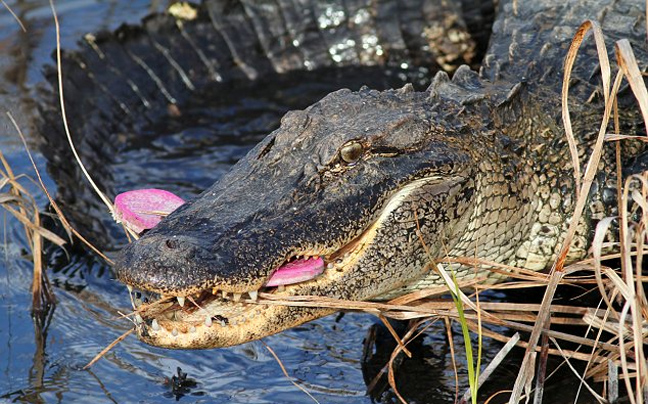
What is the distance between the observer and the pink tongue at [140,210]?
125 inches

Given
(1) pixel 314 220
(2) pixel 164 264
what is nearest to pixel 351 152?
(1) pixel 314 220

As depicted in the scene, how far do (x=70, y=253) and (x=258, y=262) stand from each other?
6.37 ft

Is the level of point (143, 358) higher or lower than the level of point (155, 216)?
lower

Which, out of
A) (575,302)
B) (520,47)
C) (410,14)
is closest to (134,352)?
(575,302)

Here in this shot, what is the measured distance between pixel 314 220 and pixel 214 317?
1.41 feet

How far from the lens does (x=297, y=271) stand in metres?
2.96

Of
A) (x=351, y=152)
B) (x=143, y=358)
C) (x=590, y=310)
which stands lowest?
(x=143, y=358)

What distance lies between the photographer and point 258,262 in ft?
9.16

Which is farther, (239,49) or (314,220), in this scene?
Answer: (239,49)

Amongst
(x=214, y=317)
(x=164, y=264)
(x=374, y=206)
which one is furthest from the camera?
(x=374, y=206)

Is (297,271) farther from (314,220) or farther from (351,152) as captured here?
(351,152)

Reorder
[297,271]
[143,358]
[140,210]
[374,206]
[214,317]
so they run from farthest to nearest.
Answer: [143,358]
[140,210]
[374,206]
[297,271]
[214,317]

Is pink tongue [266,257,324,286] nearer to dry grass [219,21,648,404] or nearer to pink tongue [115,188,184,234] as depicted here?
dry grass [219,21,648,404]

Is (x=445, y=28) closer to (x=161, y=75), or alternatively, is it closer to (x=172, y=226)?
(x=161, y=75)
